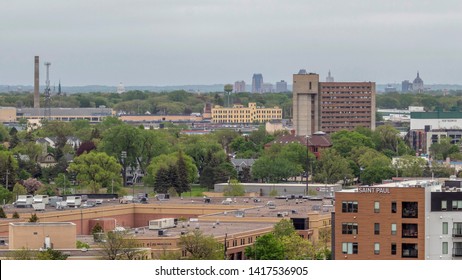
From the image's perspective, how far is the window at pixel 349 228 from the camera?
43406 mm

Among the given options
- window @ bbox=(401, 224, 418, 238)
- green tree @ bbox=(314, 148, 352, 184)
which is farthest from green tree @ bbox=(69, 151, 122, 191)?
window @ bbox=(401, 224, 418, 238)

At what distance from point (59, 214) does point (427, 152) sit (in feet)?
312

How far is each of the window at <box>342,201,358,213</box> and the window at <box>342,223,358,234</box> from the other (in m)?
0.38

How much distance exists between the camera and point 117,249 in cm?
4972

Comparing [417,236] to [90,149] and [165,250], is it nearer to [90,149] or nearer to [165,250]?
[165,250]

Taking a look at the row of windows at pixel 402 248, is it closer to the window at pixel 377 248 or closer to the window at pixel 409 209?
the window at pixel 377 248

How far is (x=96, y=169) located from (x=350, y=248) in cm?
7437

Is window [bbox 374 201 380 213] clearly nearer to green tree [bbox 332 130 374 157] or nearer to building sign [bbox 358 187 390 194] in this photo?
building sign [bbox 358 187 390 194]

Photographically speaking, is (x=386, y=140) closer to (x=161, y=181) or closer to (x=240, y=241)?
(x=161, y=181)

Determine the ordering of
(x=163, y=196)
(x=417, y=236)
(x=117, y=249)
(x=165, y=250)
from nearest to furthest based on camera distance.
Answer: (x=417, y=236) < (x=117, y=249) < (x=165, y=250) < (x=163, y=196)

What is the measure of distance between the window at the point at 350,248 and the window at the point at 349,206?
0.87 meters

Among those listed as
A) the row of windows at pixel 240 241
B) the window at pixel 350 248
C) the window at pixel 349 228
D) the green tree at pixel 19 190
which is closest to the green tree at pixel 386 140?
the green tree at pixel 19 190

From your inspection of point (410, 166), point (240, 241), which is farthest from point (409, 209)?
point (410, 166)

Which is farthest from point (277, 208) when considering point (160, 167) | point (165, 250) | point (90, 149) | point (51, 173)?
point (90, 149)
